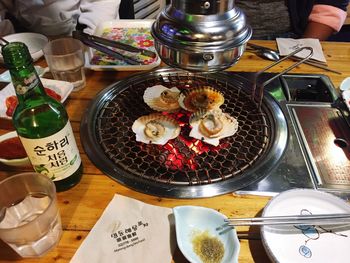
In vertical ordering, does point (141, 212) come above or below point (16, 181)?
below

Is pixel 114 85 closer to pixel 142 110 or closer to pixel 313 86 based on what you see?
pixel 142 110

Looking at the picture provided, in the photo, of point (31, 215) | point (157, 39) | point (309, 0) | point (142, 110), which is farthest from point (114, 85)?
point (309, 0)

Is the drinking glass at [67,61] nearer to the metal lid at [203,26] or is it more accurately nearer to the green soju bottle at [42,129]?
the green soju bottle at [42,129]

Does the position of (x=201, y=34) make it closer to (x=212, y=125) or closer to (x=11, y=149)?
(x=212, y=125)

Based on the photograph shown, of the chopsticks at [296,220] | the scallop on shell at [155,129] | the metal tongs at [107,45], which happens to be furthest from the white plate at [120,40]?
the chopsticks at [296,220]

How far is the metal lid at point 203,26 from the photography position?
0.71 metres

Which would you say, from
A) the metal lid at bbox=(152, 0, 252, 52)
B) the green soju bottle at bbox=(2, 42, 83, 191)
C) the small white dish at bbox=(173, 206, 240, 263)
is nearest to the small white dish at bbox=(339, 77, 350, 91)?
the metal lid at bbox=(152, 0, 252, 52)

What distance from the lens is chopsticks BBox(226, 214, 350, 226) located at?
77 cm

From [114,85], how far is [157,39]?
56 cm

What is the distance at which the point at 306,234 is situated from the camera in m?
0.81

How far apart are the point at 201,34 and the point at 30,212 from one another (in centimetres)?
61

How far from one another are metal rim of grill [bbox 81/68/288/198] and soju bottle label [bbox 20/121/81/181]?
0.50 feet

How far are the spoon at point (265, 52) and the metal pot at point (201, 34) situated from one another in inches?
29.3

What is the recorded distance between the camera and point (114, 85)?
132 centimetres
